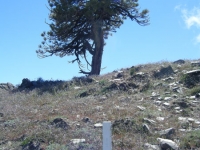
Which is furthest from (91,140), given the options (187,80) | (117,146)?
(187,80)

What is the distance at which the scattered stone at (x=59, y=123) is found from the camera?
6.97m

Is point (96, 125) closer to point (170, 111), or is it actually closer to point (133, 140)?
point (133, 140)

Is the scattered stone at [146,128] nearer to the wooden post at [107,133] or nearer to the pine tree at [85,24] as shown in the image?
the wooden post at [107,133]

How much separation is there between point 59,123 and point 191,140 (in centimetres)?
283

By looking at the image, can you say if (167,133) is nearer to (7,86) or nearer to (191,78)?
(191,78)

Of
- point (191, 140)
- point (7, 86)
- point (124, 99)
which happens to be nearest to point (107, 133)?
point (191, 140)

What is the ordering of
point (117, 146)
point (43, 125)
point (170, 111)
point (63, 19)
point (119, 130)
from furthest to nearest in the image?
point (63, 19), point (170, 111), point (43, 125), point (119, 130), point (117, 146)

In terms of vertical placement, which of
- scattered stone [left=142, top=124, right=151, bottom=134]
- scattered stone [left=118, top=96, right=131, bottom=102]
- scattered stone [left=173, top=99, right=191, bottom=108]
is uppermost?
scattered stone [left=118, top=96, right=131, bottom=102]

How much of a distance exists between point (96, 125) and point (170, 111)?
2098 mm

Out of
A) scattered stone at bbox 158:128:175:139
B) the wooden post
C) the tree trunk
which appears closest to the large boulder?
scattered stone at bbox 158:128:175:139

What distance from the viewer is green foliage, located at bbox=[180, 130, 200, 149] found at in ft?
19.0

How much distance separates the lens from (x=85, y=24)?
18125 millimetres

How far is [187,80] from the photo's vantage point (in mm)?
10836

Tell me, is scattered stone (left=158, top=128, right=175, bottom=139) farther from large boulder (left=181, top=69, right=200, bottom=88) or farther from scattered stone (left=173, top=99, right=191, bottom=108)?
large boulder (left=181, top=69, right=200, bottom=88)
